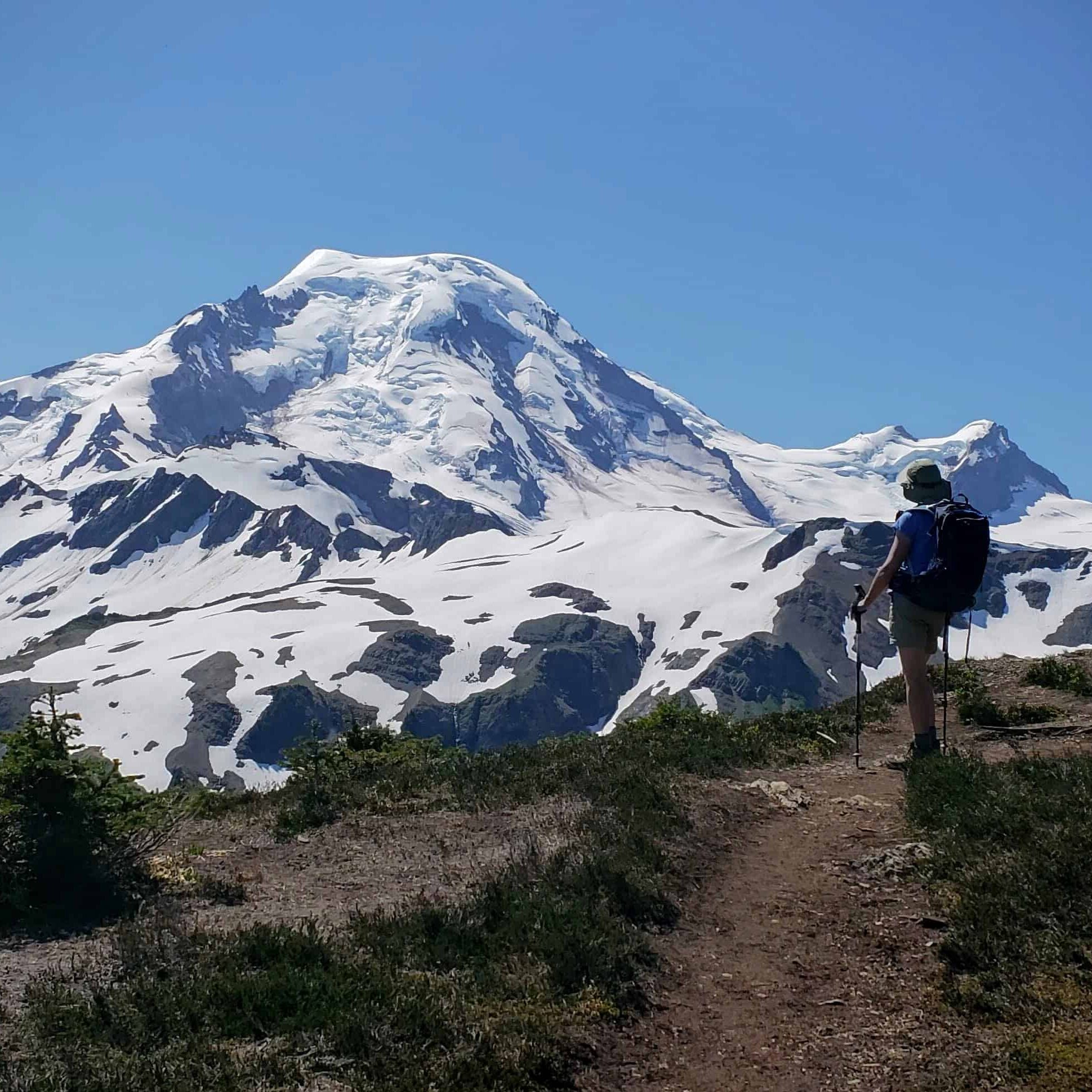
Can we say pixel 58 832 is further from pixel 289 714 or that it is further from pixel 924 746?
pixel 289 714

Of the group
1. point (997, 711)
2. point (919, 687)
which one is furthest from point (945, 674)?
point (997, 711)

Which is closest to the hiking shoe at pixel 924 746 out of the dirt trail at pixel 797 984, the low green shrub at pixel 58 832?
the dirt trail at pixel 797 984

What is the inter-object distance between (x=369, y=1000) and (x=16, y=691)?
208084 mm

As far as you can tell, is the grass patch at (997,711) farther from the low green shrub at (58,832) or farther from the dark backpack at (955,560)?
the low green shrub at (58,832)

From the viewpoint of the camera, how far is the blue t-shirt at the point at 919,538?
12078 mm

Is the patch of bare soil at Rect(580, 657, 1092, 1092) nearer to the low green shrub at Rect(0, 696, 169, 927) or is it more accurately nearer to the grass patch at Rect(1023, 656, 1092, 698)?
the low green shrub at Rect(0, 696, 169, 927)

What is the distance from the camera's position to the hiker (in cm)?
1172

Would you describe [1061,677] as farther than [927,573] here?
Yes

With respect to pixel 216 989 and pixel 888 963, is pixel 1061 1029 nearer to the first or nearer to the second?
pixel 888 963

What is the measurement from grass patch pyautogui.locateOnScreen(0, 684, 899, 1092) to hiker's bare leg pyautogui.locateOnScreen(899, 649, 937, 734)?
10.4ft

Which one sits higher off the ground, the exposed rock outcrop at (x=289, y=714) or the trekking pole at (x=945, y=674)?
the trekking pole at (x=945, y=674)

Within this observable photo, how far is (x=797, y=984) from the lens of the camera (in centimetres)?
792

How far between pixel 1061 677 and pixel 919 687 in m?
6.18

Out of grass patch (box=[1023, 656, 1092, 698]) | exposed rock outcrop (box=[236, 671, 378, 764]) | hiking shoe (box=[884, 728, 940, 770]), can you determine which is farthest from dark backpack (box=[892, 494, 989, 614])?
exposed rock outcrop (box=[236, 671, 378, 764])
